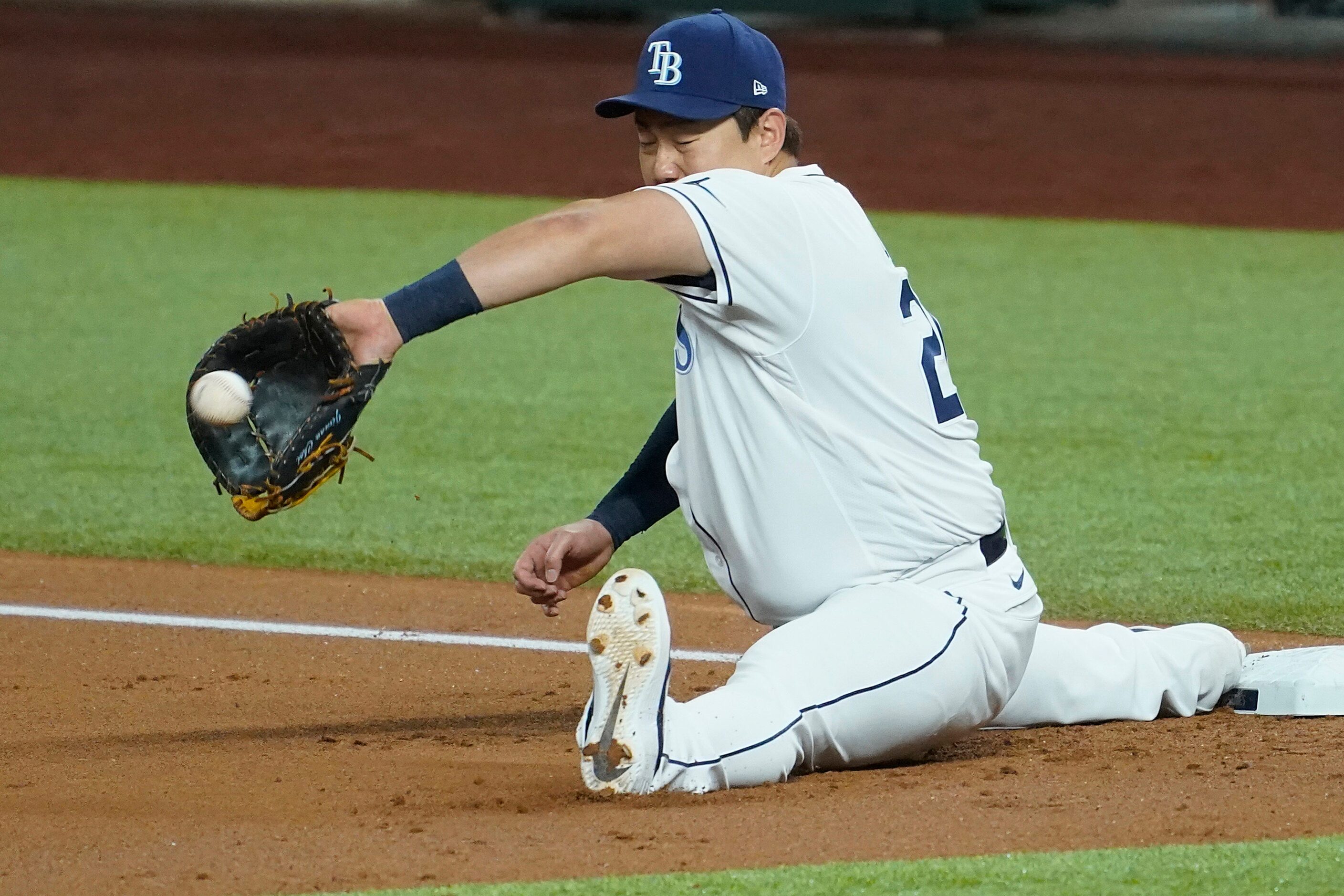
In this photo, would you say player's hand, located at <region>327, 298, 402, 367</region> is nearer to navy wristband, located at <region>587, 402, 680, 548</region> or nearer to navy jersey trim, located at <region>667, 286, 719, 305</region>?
navy jersey trim, located at <region>667, 286, 719, 305</region>

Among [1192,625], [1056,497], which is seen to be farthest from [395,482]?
[1192,625]

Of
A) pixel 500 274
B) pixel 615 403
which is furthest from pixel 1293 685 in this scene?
pixel 615 403

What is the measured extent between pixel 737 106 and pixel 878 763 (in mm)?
1110

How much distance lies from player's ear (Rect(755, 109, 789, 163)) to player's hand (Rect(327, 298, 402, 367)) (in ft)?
2.77

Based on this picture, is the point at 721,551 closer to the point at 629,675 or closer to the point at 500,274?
the point at 629,675

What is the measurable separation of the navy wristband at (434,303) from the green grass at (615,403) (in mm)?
2448

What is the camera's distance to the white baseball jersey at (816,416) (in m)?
2.95

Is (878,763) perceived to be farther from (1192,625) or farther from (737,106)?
(737,106)

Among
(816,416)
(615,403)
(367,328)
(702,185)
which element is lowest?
(615,403)

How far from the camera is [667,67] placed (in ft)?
9.84

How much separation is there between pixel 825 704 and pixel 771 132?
94 cm

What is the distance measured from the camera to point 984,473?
3.17 meters

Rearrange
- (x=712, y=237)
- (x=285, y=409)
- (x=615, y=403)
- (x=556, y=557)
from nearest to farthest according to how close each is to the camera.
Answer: (x=285, y=409) → (x=712, y=237) → (x=556, y=557) → (x=615, y=403)

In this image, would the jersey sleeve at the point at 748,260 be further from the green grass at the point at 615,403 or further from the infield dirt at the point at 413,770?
the green grass at the point at 615,403
